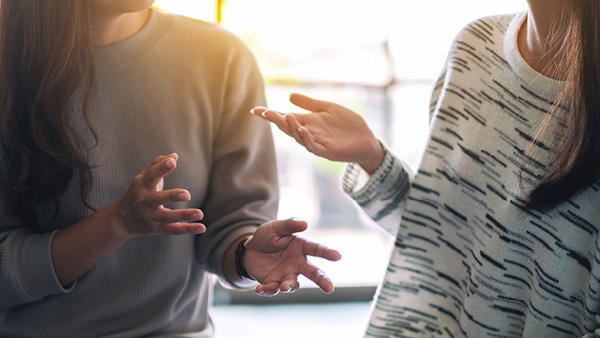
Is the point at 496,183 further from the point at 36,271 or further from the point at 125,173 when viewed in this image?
the point at 36,271

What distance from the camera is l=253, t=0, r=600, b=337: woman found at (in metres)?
0.93

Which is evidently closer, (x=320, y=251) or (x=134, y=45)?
(x=320, y=251)

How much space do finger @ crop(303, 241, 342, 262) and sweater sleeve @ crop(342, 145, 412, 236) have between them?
0.23 metres

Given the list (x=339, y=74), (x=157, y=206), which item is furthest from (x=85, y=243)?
(x=339, y=74)

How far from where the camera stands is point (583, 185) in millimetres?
911

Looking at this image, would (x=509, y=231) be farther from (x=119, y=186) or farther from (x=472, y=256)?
(x=119, y=186)

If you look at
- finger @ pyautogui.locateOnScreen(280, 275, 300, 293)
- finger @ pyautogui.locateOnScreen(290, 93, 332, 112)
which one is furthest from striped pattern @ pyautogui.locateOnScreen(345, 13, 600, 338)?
finger @ pyautogui.locateOnScreen(280, 275, 300, 293)

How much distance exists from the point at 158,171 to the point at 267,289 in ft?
0.85

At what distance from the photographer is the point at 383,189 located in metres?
1.16

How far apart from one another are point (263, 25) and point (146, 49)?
1.31m

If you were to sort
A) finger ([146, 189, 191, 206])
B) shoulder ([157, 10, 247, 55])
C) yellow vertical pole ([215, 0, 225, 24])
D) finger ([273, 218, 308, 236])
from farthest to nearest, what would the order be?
1. yellow vertical pole ([215, 0, 225, 24])
2. shoulder ([157, 10, 247, 55])
3. finger ([273, 218, 308, 236])
4. finger ([146, 189, 191, 206])

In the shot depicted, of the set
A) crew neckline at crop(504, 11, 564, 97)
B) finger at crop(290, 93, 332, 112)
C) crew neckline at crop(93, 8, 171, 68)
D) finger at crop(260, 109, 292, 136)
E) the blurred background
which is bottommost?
the blurred background

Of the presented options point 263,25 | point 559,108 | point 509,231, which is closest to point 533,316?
point 509,231

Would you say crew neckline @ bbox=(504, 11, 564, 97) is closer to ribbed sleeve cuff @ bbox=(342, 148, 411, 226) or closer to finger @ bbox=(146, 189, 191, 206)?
ribbed sleeve cuff @ bbox=(342, 148, 411, 226)
